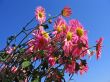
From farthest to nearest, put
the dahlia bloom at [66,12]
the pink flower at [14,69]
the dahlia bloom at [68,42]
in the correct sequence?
the dahlia bloom at [66,12] < the pink flower at [14,69] < the dahlia bloom at [68,42]

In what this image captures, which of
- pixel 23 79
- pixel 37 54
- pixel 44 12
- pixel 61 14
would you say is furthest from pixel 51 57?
pixel 44 12

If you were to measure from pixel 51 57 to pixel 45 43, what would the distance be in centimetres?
12

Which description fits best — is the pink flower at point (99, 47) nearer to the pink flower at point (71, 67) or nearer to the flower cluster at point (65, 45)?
the flower cluster at point (65, 45)

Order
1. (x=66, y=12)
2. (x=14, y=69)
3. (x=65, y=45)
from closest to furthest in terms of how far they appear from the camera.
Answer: (x=65, y=45) → (x=14, y=69) → (x=66, y=12)

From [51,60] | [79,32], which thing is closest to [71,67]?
[51,60]

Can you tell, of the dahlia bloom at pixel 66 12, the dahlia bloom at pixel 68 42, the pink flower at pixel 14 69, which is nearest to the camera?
the dahlia bloom at pixel 68 42

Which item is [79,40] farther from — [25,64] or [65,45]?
[25,64]

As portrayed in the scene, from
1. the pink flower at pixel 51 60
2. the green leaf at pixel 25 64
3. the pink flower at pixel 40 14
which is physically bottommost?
the green leaf at pixel 25 64

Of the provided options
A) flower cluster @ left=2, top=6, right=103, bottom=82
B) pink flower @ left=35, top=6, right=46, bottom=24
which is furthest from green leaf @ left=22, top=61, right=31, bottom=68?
pink flower @ left=35, top=6, right=46, bottom=24

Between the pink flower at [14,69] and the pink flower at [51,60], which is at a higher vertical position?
the pink flower at [51,60]

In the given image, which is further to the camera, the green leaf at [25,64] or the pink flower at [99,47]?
the pink flower at [99,47]

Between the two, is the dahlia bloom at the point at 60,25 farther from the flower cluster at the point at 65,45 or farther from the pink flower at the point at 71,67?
the pink flower at the point at 71,67

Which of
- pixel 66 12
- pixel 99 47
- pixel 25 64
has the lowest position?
pixel 25 64

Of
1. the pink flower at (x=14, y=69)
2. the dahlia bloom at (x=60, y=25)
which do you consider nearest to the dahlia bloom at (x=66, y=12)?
the dahlia bloom at (x=60, y=25)
